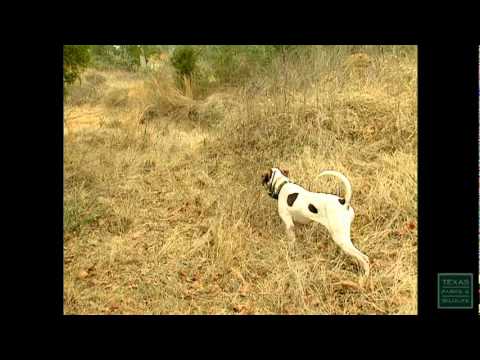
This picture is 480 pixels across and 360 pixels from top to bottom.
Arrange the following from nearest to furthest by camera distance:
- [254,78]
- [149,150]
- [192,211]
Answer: [192,211] < [149,150] < [254,78]

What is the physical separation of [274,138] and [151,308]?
1807mm

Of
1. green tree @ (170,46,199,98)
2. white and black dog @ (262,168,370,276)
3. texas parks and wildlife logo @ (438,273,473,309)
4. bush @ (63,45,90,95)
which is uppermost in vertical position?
green tree @ (170,46,199,98)

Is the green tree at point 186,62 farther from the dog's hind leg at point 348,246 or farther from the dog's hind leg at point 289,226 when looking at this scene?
the dog's hind leg at point 348,246

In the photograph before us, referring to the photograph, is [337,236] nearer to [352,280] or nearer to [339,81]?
[352,280]

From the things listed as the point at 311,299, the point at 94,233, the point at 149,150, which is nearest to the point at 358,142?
the point at 311,299

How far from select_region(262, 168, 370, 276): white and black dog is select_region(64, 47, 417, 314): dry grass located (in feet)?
0.53

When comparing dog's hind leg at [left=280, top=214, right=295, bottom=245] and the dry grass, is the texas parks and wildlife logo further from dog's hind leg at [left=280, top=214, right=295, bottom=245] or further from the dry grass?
dog's hind leg at [left=280, top=214, right=295, bottom=245]

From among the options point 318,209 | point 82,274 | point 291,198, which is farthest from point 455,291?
point 82,274

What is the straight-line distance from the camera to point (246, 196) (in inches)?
112

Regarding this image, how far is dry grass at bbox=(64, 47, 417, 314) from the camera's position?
7.58ft

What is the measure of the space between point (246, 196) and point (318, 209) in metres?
0.80

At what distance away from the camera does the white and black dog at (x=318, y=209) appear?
6.91 ft

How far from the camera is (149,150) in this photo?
12.2ft

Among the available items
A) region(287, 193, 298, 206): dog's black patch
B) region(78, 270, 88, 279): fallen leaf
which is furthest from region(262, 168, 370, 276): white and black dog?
region(78, 270, 88, 279): fallen leaf
